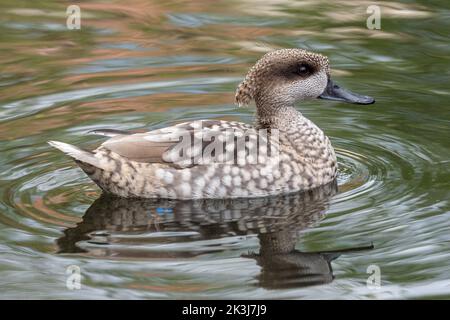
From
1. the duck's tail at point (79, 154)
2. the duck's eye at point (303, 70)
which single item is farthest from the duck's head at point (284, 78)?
the duck's tail at point (79, 154)

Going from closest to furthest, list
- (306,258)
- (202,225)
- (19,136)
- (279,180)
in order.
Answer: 1. (306,258)
2. (202,225)
3. (279,180)
4. (19,136)

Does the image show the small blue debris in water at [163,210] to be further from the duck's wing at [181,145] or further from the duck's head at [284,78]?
the duck's head at [284,78]

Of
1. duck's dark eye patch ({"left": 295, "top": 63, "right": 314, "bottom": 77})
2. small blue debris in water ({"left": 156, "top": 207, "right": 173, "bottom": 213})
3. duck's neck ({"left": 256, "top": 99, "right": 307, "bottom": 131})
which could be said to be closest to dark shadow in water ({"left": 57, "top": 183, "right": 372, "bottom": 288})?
small blue debris in water ({"left": 156, "top": 207, "right": 173, "bottom": 213})

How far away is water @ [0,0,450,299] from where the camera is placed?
23.1 feet

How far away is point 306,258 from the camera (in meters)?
7.33

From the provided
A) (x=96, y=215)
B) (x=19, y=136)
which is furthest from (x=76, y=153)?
(x=19, y=136)

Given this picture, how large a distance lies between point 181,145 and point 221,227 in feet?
3.11

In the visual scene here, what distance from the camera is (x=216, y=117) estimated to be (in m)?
10.6

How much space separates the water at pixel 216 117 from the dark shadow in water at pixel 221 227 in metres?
0.02

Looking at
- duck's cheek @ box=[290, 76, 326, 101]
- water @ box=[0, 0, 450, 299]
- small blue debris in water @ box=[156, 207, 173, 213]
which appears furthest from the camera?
duck's cheek @ box=[290, 76, 326, 101]

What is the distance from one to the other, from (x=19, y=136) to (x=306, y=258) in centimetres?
376

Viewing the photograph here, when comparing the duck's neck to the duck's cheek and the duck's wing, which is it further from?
the duck's wing

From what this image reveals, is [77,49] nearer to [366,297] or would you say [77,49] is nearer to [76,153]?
[76,153]

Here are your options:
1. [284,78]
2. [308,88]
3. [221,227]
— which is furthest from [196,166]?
[308,88]
